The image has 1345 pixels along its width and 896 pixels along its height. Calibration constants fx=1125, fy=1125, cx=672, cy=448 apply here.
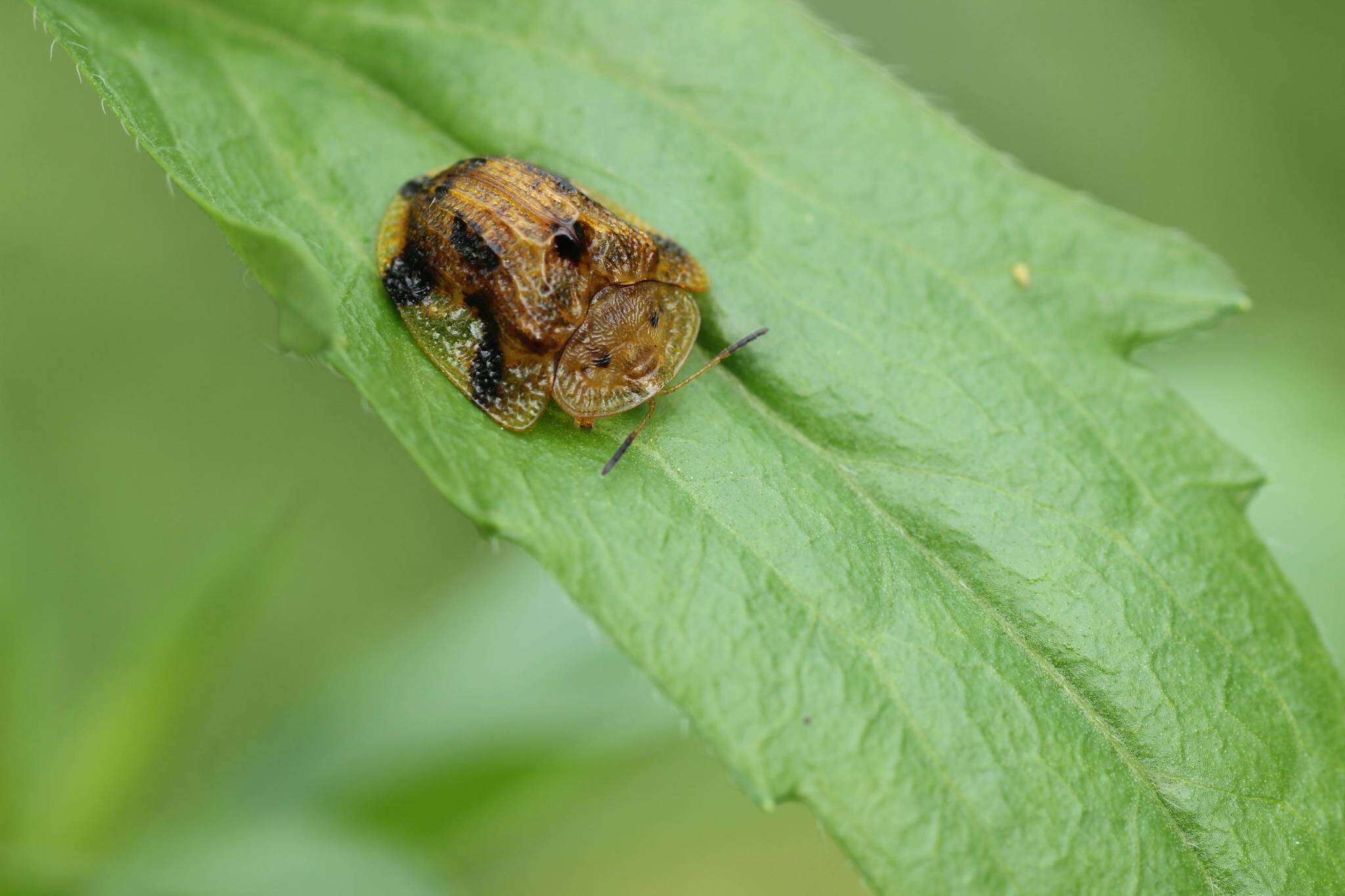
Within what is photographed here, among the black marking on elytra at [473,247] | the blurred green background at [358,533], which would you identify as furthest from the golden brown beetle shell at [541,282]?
the blurred green background at [358,533]

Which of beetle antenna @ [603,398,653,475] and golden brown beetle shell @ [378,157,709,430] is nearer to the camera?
beetle antenna @ [603,398,653,475]

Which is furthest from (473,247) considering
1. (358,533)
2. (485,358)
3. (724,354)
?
(358,533)

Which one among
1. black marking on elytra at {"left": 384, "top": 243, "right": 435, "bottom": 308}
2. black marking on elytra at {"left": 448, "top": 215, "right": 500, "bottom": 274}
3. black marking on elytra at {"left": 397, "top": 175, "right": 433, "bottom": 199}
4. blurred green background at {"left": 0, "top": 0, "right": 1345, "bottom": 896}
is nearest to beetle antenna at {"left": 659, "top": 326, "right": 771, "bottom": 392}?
black marking on elytra at {"left": 448, "top": 215, "right": 500, "bottom": 274}

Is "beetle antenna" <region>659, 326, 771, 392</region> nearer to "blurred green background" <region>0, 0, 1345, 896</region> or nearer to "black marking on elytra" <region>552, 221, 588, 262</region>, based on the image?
"black marking on elytra" <region>552, 221, 588, 262</region>

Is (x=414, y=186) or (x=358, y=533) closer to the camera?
(x=414, y=186)

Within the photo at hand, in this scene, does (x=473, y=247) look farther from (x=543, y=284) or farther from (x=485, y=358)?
(x=485, y=358)
